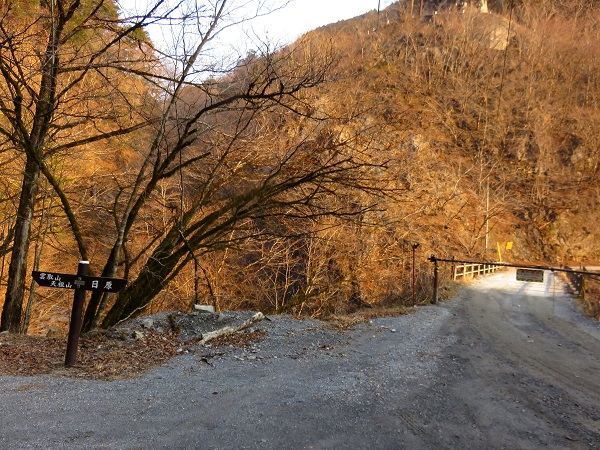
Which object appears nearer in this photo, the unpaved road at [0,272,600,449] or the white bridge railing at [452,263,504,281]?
the unpaved road at [0,272,600,449]

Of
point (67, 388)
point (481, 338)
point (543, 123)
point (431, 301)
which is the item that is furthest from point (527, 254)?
point (67, 388)

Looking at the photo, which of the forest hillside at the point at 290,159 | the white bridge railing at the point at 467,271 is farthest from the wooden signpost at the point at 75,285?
the white bridge railing at the point at 467,271

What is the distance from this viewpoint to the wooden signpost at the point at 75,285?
5079 mm

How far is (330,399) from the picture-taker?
4.27 m

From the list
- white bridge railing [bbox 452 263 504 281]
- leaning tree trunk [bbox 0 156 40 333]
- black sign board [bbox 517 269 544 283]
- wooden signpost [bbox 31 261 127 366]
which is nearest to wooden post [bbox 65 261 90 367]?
wooden signpost [bbox 31 261 127 366]

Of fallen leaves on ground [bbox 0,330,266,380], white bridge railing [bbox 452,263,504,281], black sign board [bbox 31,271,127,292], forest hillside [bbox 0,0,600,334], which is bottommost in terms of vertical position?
fallen leaves on ground [bbox 0,330,266,380]

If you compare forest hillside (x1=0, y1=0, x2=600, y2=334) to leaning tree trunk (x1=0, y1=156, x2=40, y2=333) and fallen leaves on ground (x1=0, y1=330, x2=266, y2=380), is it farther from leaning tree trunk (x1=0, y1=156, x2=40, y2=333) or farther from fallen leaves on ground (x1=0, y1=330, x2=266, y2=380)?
fallen leaves on ground (x1=0, y1=330, x2=266, y2=380)

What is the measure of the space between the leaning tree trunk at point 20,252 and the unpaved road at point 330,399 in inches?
161

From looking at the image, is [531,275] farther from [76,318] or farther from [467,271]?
[467,271]

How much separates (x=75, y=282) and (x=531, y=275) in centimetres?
849

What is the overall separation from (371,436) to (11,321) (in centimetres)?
778

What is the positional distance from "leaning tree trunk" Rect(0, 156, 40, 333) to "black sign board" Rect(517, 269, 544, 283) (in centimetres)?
952

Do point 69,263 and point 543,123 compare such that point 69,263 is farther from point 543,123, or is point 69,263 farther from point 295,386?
point 543,123

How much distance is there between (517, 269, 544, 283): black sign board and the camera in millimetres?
9016
